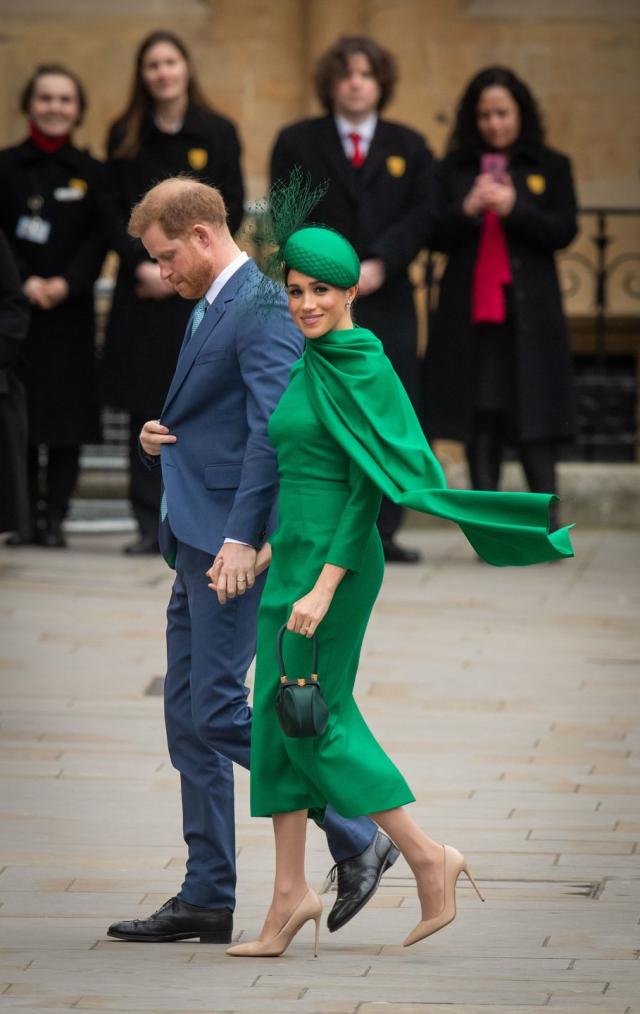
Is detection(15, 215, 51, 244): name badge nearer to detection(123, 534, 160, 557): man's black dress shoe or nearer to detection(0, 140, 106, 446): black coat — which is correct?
detection(0, 140, 106, 446): black coat

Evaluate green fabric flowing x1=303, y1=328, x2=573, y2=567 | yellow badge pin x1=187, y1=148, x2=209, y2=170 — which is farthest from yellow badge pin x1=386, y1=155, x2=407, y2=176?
green fabric flowing x1=303, y1=328, x2=573, y2=567

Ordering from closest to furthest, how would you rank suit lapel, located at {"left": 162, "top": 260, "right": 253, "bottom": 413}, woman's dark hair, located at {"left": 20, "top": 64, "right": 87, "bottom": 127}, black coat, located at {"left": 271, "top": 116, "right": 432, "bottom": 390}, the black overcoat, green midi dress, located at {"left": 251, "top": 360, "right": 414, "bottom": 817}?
1. green midi dress, located at {"left": 251, "top": 360, "right": 414, "bottom": 817}
2. suit lapel, located at {"left": 162, "top": 260, "right": 253, "bottom": 413}
3. the black overcoat
4. black coat, located at {"left": 271, "top": 116, "right": 432, "bottom": 390}
5. woman's dark hair, located at {"left": 20, "top": 64, "right": 87, "bottom": 127}

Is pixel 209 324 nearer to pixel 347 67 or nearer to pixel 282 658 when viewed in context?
pixel 282 658

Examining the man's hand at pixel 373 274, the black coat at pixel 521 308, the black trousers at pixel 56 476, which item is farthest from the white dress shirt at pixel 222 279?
the black trousers at pixel 56 476

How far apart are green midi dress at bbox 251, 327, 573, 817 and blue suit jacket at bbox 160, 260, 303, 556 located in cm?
11

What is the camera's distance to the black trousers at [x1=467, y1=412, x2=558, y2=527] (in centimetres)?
1026

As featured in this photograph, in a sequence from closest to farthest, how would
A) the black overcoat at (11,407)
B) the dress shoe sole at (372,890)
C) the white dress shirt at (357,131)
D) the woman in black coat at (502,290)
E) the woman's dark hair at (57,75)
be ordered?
the dress shoe sole at (372,890) < the black overcoat at (11,407) < the white dress shirt at (357,131) < the woman in black coat at (502,290) < the woman's dark hair at (57,75)

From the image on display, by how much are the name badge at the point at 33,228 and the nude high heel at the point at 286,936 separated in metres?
6.08

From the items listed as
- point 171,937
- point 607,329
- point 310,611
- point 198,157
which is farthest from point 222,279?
point 607,329

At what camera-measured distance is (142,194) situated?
10078 mm

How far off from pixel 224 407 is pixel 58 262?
5581mm

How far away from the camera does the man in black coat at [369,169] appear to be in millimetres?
9758

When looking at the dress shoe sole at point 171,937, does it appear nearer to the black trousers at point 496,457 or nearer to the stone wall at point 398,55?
the black trousers at point 496,457

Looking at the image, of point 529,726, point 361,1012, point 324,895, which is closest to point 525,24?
point 529,726
